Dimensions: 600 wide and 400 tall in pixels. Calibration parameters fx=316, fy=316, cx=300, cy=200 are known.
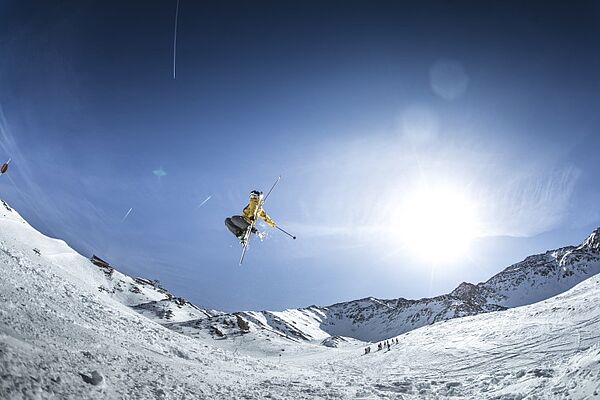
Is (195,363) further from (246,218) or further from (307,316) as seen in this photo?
(307,316)

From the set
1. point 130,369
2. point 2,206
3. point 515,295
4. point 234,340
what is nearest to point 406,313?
point 515,295

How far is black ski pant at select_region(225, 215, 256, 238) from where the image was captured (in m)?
17.0

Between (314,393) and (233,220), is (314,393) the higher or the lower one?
the lower one

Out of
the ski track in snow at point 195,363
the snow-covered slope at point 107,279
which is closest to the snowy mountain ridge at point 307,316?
the snow-covered slope at point 107,279

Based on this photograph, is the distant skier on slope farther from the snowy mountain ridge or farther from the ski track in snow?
the snowy mountain ridge

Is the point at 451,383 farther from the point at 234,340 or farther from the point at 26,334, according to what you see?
the point at 234,340

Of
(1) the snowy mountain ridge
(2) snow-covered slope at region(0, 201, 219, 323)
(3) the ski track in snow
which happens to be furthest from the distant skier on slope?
(2) snow-covered slope at region(0, 201, 219, 323)

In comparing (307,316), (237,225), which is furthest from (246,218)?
(307,316)

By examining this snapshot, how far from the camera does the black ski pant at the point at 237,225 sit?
55.9 feet

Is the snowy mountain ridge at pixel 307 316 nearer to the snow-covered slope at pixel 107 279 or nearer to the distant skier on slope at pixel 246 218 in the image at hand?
the snow-covered slope at pixel 107 279

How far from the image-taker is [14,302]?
921 centimetres

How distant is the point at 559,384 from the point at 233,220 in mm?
14113

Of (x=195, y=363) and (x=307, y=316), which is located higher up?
(x=307, y=316)

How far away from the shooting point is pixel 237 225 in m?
17.1
